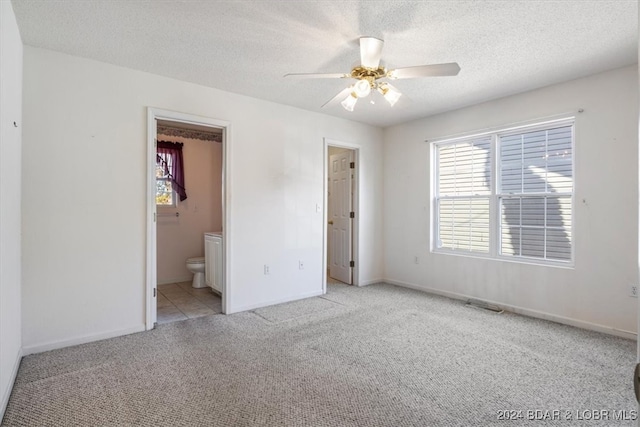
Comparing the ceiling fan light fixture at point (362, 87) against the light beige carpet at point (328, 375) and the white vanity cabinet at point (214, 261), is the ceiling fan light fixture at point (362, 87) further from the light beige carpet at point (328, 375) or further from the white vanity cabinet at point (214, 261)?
the white vanity cabinet at point (214, 261)

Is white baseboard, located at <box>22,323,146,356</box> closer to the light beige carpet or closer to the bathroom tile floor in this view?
the light beige carpet

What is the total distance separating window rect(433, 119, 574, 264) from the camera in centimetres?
347

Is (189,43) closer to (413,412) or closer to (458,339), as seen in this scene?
(413,412)

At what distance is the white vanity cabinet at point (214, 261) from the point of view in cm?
421

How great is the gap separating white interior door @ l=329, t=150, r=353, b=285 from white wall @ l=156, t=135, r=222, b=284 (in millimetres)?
1965

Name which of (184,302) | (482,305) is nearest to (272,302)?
(184,302)

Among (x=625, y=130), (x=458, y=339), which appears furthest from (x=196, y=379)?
(x=625, y=130)

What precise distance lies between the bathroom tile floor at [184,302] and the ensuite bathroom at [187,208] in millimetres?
14

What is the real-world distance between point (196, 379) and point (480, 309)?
3.11 meters

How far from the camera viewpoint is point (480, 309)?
381cm

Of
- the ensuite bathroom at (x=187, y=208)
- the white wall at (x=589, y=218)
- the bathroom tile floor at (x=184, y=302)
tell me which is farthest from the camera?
the ensuite bathroom at (x=187, y=208)

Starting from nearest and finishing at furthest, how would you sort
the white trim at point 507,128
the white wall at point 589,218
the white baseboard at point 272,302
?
the white wall at point 589,218, the white trim at point 507,128, the white baseboard at point 272,302

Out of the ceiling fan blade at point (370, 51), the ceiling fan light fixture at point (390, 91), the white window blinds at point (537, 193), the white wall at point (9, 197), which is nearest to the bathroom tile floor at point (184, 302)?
the white wall at point (9, 197)

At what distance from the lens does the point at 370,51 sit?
7.52ft
